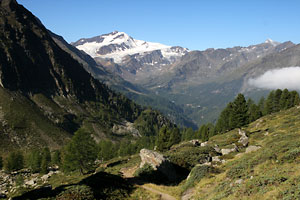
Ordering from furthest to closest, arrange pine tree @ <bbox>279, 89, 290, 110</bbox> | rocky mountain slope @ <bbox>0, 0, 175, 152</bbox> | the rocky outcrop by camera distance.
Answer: the rocky outcrop
rocky mountain slope @ <bbox>0, 0, 175, 152</bbox>
pine tree @ <bbox>279, 89, 290, 110</bbox>

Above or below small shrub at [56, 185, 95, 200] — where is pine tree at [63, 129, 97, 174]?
below

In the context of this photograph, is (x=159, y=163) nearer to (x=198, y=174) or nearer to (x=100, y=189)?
(x=198, y=174)

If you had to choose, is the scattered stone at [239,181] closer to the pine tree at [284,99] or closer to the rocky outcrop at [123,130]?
the pine tree at [284,99]

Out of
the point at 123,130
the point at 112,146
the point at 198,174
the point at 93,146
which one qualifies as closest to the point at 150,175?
the point at 198,174

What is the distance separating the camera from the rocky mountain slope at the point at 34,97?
417ft

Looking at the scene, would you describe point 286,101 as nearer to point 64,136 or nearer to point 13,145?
point 64,136

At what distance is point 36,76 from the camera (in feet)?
568

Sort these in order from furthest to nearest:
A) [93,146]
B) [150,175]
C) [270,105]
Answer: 1. [270,105]
2. [93,146]
3. [150,175]

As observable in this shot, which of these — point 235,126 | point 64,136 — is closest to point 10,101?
point 64,136

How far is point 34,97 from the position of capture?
156 metres

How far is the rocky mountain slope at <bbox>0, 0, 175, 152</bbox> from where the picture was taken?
417 feet

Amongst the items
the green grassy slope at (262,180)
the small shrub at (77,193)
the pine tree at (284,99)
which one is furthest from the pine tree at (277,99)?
the small shrub at (77,193)

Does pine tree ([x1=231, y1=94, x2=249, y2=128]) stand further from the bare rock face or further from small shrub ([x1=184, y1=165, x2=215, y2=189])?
small shrub ([x1=184, y1=165, x2=215, y2=189])

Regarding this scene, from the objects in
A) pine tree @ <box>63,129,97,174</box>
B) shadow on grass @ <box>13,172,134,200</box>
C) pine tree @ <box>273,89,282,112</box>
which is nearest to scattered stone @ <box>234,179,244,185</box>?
shadow on grass @ <box>13,172,134,200</box>
